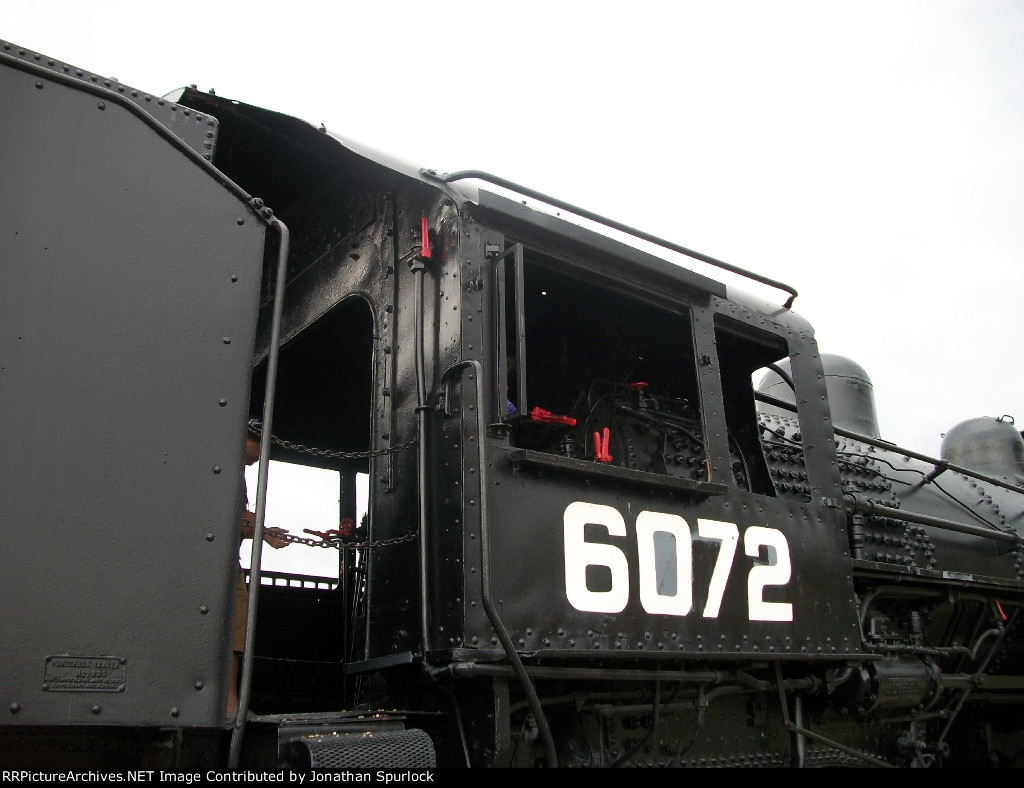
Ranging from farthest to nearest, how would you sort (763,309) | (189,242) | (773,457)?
1. (773,457)
2. (763,309)
3. (189,242)

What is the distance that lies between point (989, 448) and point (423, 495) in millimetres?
5816

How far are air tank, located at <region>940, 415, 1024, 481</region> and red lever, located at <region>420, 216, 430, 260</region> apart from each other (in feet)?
17.5

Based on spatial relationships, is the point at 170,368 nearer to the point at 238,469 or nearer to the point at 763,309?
the point at 238,469

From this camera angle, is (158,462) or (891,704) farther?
(891,704)

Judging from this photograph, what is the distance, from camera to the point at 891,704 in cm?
439

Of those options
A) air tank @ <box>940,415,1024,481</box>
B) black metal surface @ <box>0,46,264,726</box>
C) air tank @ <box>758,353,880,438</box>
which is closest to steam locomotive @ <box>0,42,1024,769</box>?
black metal surface @ <box>0,46,264,726</box>

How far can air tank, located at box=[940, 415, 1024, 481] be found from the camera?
7.12 metres

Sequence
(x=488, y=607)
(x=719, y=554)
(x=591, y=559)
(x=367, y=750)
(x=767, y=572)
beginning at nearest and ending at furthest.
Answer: (x=367, y=750)
(x=488, y=607)
(x=591, y=559)
(x=719, y=554)
(x=767, y=572)

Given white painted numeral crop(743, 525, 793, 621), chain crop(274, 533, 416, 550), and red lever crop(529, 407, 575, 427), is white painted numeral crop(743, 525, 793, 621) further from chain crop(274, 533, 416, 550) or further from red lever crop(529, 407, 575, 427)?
chain crop(274, 533, 416, 550)

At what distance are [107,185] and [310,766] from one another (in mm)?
1609

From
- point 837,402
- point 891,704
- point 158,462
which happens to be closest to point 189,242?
point 158,462

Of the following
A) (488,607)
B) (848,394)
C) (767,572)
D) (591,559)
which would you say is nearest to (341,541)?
(488,607)

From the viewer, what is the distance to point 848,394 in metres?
6.67

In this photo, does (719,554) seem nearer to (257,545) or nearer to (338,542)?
(338,542)
